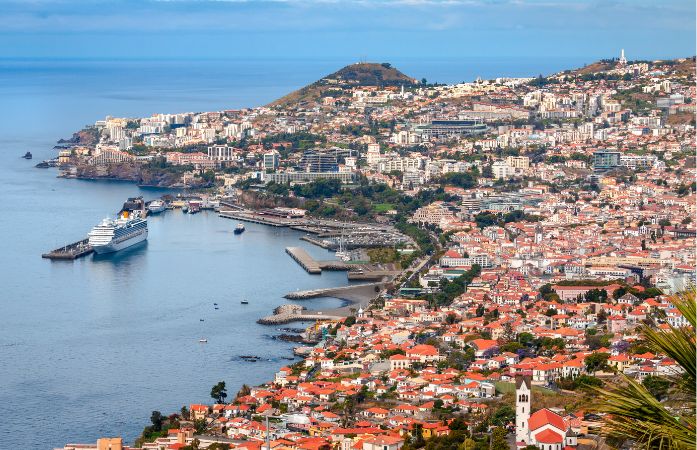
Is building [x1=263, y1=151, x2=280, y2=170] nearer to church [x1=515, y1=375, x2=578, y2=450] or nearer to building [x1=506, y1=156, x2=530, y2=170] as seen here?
building [x1=506, y1=156, x2=530, y2=170]

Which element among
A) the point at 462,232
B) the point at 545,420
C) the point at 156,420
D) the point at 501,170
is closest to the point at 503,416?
the point at 545,420

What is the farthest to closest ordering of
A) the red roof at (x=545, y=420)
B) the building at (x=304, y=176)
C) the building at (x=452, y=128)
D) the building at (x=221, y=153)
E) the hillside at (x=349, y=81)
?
the hillside at (x=349, y=81)
the building at (x=452, y=128)
the building at (x=221, y=153)
the building at (x=304, y=176)
the red roof at (x=545, y=420)

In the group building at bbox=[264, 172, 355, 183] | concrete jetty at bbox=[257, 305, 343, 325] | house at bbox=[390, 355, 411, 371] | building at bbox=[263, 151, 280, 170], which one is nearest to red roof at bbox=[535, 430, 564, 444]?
house at bbox=[390, 355, 411, 371]

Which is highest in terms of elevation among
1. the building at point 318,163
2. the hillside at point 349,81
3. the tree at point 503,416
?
the hillside at point 349,81

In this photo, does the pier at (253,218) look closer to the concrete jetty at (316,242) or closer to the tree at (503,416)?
the concrete jetty at (316,242)

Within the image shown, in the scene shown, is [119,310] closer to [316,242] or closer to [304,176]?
[316,242]

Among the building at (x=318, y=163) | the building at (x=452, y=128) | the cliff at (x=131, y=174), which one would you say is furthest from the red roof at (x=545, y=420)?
the building at (x=452, y=128)
